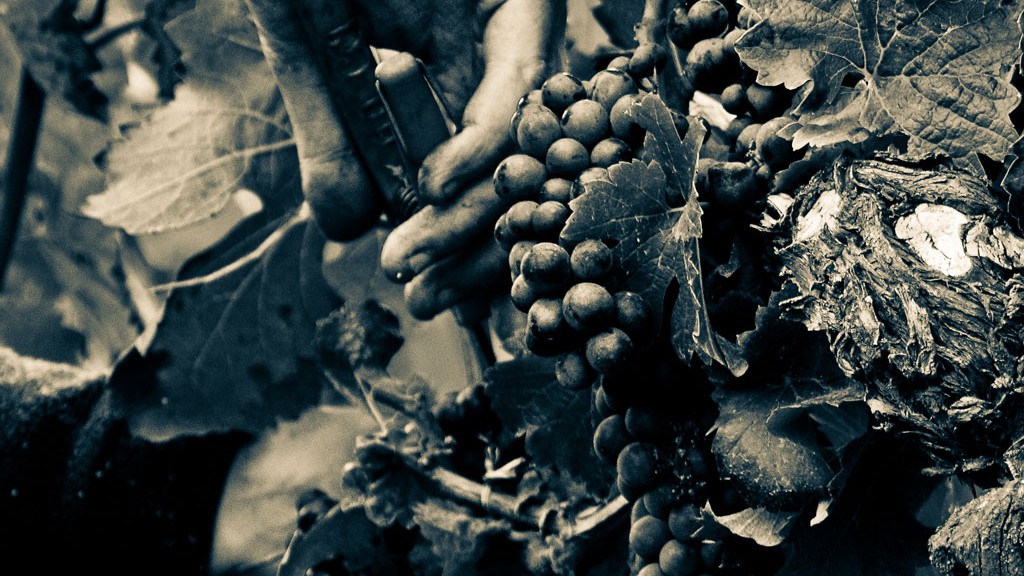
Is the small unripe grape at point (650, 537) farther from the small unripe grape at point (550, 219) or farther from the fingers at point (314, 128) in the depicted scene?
the fingers at point (314, 128)

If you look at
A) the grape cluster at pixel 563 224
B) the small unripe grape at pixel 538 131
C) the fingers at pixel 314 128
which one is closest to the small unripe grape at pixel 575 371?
the grape cluster at pixel 563 224

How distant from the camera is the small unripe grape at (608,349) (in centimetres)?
42

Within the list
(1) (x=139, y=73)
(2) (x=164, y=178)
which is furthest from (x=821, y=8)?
(1) (x=139, y=73)

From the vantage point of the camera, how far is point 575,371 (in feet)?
1.46

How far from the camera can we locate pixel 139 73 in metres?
0.84

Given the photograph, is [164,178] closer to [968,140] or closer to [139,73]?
[139,73]

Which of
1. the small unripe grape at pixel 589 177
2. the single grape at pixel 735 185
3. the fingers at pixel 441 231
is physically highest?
the small unripe grape at pixel 589 177

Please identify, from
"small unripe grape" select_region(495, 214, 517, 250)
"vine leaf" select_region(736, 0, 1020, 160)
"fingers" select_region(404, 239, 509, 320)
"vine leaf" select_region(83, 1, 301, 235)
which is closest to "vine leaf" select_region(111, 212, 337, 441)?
"vine leaf" select_region(83, 1, 301, 235)

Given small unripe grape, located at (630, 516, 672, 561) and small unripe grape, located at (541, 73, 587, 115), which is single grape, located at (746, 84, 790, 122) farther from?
small unripe grape, located at (630, 516, 672, 561)

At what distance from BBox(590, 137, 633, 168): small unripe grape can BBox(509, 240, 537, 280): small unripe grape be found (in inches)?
2.1

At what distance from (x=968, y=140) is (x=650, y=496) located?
0.21 metres

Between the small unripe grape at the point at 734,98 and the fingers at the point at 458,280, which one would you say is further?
the fingers at the point at 458,280

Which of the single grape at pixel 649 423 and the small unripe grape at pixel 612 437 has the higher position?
the single grape at pixel 649 423

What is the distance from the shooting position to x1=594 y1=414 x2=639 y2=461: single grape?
1.59 feet
